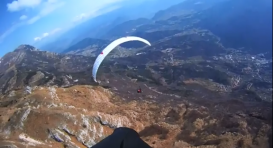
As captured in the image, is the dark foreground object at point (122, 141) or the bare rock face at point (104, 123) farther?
the bare rock face at point (104, 123)

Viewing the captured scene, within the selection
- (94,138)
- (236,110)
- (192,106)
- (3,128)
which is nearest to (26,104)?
(3,128)

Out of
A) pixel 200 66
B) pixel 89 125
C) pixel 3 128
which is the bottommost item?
pixel 200 66

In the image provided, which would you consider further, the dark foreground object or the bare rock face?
the bare rock face

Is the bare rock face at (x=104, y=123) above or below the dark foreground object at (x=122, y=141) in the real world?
below

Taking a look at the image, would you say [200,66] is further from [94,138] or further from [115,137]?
[115,137]

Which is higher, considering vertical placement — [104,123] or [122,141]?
[122,141]

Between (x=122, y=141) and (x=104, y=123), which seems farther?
(x=104, y=123)

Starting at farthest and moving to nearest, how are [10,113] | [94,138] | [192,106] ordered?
[192,106] → [10,113] → [94,138]

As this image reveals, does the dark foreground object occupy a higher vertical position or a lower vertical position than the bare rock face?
higher
